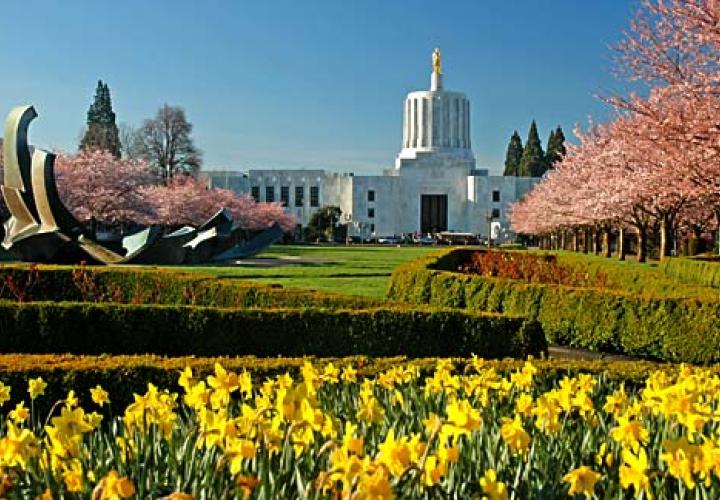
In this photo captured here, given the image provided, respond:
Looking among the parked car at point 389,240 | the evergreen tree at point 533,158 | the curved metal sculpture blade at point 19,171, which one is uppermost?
the evergreen tree at point 533,158

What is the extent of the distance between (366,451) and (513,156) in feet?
374

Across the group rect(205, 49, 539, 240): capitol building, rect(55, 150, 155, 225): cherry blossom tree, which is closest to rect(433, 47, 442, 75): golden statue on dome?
rect(205, 49, 539, 240): capitol building

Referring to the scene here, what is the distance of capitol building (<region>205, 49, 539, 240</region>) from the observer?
339 ft

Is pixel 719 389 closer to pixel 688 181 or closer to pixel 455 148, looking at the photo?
pixel 688 181

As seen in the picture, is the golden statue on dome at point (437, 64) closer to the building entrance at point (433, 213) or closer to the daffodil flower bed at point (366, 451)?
the building entrance at point (433, 213)

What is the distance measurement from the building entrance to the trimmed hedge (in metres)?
102

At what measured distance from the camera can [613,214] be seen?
1331 inches

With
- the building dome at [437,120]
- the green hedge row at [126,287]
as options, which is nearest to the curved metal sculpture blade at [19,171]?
the green hedge row at [126,287]

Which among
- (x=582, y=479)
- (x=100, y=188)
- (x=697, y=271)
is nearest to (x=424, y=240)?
(x=100, y=188)

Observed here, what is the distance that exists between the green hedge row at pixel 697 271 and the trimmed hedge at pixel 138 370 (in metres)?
13.0

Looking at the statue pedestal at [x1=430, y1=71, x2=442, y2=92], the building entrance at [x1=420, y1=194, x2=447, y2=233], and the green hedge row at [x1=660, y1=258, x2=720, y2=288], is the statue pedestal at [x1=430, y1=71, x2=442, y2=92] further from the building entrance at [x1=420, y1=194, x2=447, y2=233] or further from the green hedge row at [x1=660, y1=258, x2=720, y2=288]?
the green hedge row at [x1=660, y1=258, x2=720, y2=288]

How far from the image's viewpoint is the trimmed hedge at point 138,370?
5480 mm

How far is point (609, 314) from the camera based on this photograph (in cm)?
1086

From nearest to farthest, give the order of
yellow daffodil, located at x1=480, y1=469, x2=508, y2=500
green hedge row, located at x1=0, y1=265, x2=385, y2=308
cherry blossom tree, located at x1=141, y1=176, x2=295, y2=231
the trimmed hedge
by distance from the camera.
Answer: yellow daffodil, located at x1=480, y1=469, x2=508, y2=500
the trimmed hedge
green hedge row, located at x1=0, y1=265, x2=385, y2=308
cherry blossom tree, located at x1=141, y1=176, x2=295, y2=231
